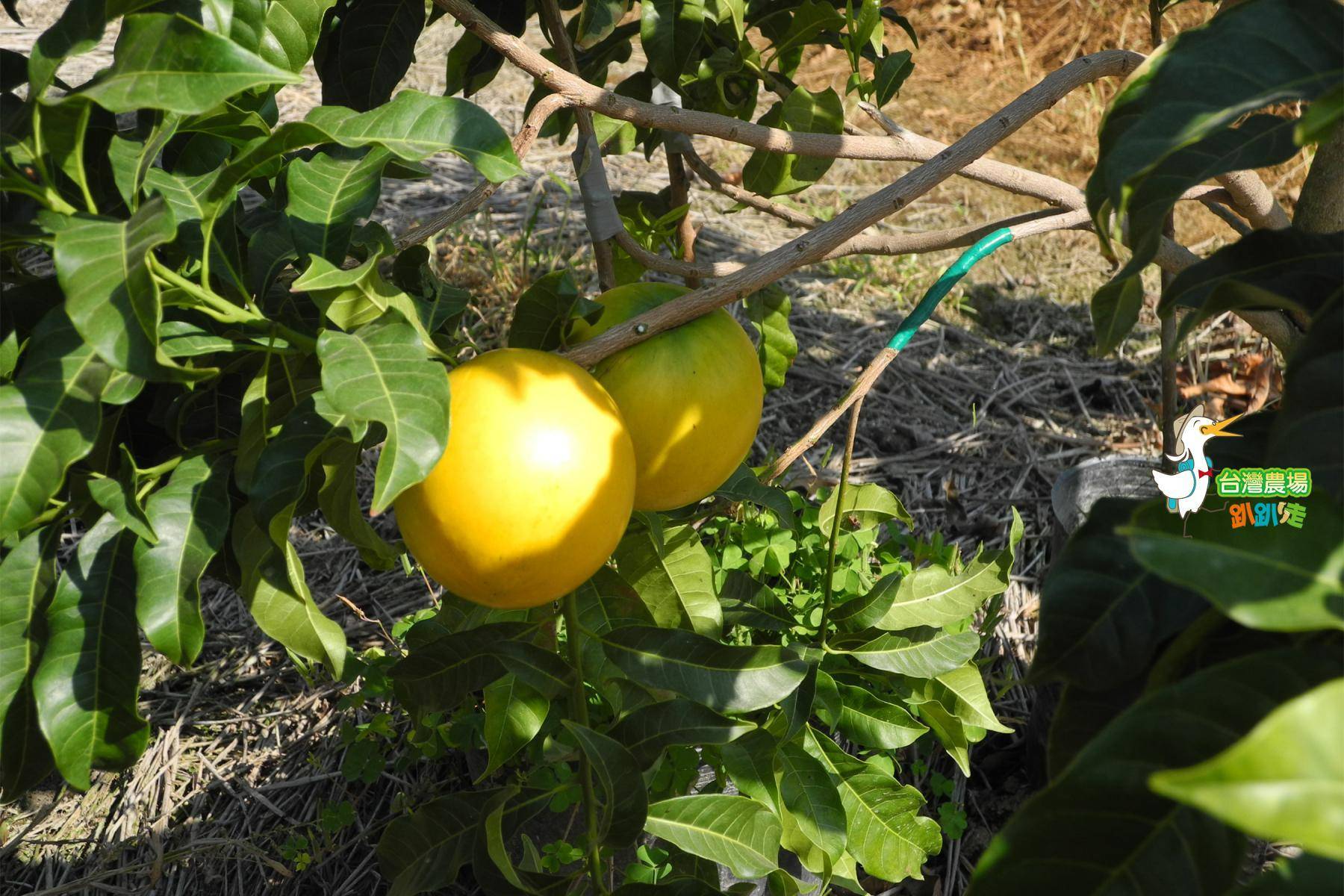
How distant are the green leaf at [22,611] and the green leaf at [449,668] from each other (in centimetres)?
29

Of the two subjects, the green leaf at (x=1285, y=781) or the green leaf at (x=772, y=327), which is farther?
the green leaf at (x=772, y=327)

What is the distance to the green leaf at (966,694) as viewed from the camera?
1.29 metres

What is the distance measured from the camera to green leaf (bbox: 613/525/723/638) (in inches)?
40.9

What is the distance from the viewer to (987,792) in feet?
5.50

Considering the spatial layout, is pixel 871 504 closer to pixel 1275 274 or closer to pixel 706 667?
pixel 706 667

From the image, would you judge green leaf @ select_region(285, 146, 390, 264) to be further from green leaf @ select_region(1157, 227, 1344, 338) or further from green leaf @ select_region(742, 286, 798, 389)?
green leaf @ select_region(742, 286, 798, 389)

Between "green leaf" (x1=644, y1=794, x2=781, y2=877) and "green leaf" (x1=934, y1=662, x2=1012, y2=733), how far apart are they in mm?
373

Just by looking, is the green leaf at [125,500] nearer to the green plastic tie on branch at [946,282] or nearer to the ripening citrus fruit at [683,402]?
the ripening citrus fruit at [683,402]

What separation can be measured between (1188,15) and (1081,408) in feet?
8.46

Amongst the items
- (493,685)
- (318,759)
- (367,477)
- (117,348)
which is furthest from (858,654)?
(367,477)

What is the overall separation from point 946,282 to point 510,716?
2.12 ft

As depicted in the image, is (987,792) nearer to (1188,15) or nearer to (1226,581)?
(1226,581)

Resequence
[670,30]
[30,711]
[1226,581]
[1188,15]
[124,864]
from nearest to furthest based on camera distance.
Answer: [1226,581]
[30,711]
[670,30]
[124,864]
[1188,15]

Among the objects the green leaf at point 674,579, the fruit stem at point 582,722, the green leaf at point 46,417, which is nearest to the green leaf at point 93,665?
the green leaf at point 46,417
